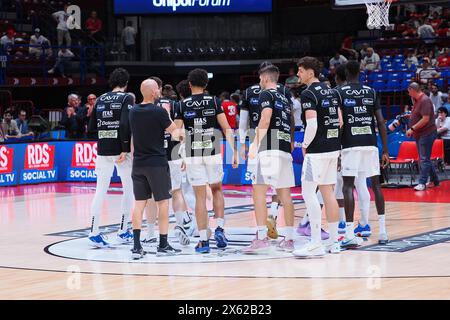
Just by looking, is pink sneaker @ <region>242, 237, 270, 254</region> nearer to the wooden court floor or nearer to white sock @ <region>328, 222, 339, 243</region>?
the wooden court floor

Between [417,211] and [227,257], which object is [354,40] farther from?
[227,257]

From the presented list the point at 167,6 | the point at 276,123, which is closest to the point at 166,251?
the point at 276,123

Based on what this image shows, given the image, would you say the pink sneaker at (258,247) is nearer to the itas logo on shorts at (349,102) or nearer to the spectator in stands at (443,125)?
the itas logo on shorts at (349,102)

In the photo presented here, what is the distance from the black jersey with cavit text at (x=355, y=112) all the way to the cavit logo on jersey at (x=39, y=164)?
9.95 m

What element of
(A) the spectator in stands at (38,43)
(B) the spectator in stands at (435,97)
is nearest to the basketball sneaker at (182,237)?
(B) the spectator in stands at (435,97)

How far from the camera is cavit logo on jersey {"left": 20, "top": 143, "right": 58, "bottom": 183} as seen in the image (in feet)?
66.6

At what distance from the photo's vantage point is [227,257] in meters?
11.1

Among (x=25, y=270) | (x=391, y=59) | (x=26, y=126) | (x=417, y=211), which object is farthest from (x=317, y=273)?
(x=391, y=59)

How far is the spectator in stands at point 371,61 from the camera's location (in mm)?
28047

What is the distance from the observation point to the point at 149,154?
11.0 m

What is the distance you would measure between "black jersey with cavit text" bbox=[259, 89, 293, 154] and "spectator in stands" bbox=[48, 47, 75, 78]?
18300mm

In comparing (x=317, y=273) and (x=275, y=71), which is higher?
(x=275, y=71)

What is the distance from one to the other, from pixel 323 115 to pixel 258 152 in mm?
876
